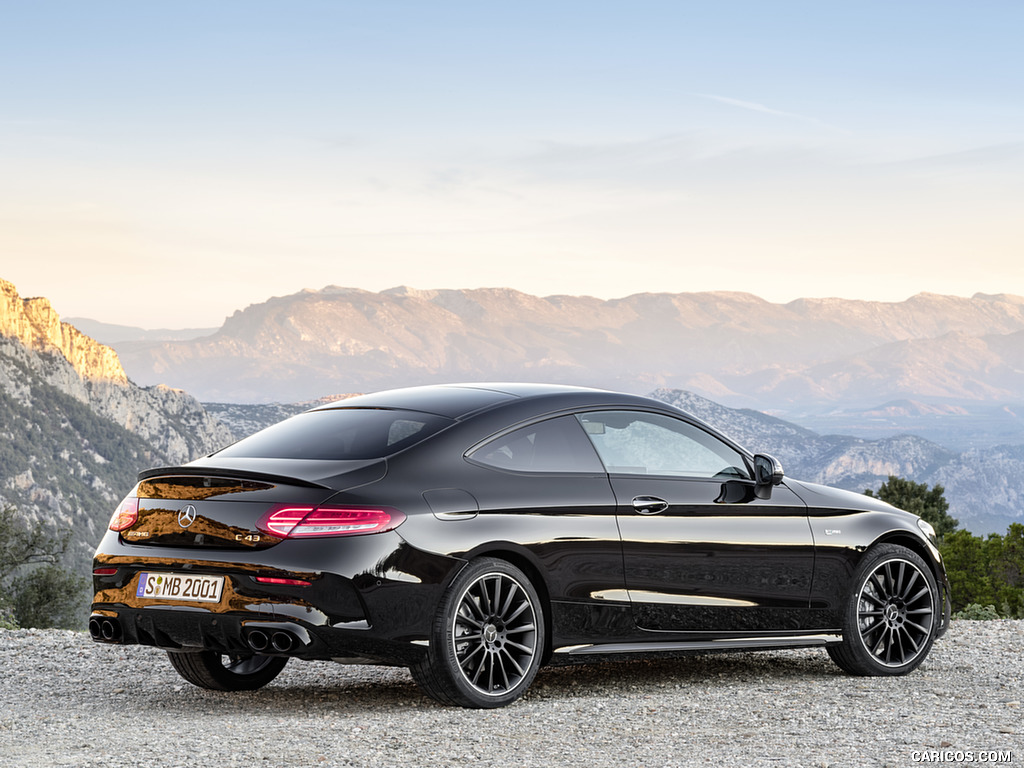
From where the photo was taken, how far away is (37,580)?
204 feet

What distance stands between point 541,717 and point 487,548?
878 mm

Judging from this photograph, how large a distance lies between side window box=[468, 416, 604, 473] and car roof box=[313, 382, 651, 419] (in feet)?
0.64

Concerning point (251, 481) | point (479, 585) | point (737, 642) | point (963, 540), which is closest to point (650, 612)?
point (737, 642)

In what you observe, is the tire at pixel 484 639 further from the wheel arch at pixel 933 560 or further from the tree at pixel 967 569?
the tree at pixel 967 569

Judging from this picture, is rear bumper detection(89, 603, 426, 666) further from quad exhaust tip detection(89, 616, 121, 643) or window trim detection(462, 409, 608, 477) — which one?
window trim detection(462, 409, 608, 477)

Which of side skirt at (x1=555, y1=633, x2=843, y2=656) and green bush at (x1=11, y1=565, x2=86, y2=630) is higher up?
side skirt at (x1=555, y1=633, x2=843, y2=656)

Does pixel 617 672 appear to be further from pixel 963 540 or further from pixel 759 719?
pixel 963 540

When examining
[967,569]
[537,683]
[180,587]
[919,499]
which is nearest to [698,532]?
[537,683]

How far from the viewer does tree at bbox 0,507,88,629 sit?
58.9 meters

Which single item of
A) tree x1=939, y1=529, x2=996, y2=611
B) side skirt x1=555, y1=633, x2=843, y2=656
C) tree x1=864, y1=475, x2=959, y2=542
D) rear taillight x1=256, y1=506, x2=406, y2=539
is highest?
rear taillight x1=256, y1=506, x2=406, y2=539

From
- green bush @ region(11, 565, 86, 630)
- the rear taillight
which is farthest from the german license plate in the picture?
green bush @ region(11, 565, 86, 630)

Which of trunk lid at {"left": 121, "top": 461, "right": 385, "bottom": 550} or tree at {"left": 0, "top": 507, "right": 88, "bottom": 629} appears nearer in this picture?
trunk lid at {"left": 121, "top": 461, "right": 385, "bottom": 550}

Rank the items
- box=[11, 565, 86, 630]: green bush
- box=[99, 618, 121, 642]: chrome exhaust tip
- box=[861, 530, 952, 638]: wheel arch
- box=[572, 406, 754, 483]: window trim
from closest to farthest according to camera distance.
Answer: box=[99, 618, 121, 642]: chrome exhaust tip < box=[572, 406, 754, 483]: window trim < box=[861, 530, 952, 638]: wheel arch < box=[11, 565, 86, 630]: green bush

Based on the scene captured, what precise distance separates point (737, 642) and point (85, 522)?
165m
